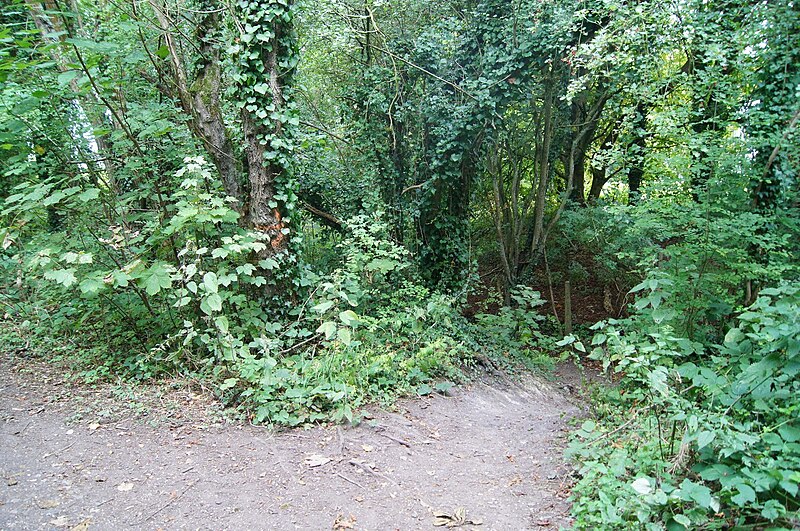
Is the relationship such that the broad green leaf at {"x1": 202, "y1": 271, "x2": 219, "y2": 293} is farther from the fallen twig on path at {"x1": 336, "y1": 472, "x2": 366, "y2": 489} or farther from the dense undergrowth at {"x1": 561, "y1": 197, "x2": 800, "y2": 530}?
the dense undergrowth at {"x1": 561, "y1": 197, "x2": 800, "y2": 530}

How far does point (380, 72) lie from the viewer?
25.3 feet

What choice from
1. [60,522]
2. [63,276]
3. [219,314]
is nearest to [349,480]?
[60,522]

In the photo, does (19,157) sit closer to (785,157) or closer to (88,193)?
(88,193)

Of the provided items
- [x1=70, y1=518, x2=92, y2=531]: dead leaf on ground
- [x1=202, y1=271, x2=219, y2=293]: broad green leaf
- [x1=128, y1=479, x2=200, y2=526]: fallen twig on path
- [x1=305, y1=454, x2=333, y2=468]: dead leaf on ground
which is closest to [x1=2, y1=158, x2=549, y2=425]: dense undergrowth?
[x1=202, y1=271, x2=219, y2=293]: broad green leaf

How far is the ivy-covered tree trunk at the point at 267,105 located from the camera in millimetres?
5082

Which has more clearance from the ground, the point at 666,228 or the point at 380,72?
the point at 380,72

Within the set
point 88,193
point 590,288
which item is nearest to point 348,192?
point 88,193

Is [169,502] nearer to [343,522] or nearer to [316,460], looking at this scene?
[316,460]

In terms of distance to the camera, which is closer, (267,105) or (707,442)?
(707,442)

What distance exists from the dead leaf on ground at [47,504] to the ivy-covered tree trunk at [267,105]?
3.09 meters

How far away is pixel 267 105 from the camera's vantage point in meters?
5.22

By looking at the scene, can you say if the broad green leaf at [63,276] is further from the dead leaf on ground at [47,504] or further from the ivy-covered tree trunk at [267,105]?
the dead leaf on ground at [47,504]

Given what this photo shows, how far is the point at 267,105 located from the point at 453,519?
4.48m

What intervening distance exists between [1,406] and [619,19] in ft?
25.3
